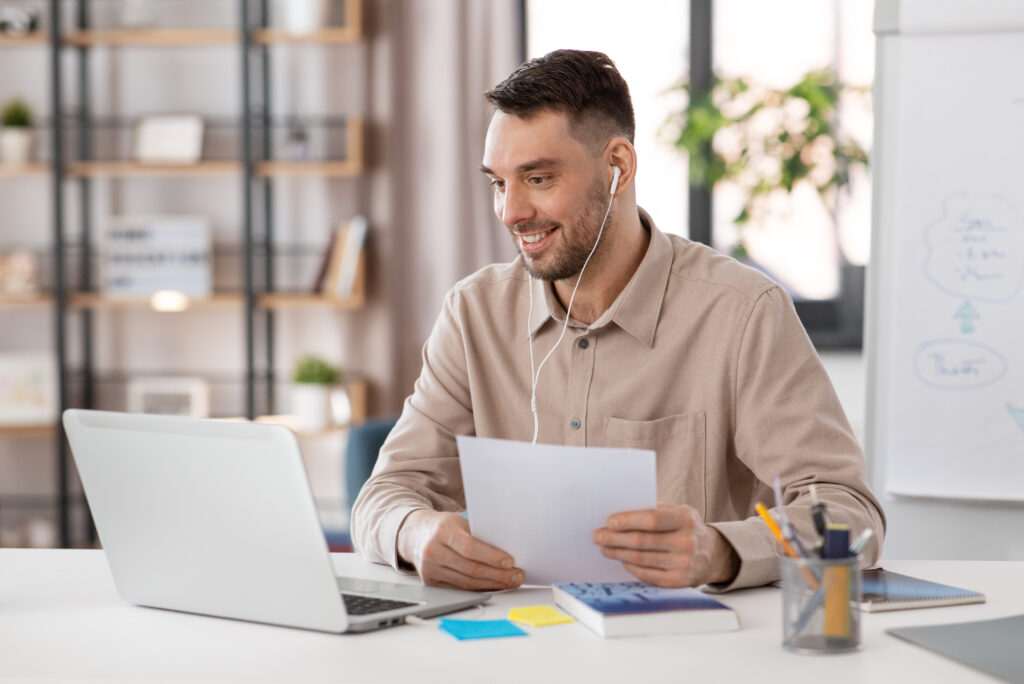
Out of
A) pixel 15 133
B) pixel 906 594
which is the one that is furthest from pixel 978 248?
pixel 15 133

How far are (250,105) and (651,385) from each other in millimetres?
2451

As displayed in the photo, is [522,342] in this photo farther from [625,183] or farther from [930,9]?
[930,9]

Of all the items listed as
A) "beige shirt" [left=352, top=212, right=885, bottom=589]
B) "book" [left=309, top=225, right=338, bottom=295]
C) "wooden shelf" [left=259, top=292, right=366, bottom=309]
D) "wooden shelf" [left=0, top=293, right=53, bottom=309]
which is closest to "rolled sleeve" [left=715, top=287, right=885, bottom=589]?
"beige shirt" [left=352, top=212, right=885, bottom=589]

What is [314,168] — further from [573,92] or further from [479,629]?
[479,629]

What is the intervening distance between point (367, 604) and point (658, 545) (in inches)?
12.2

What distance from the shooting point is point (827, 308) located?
11.8 feet

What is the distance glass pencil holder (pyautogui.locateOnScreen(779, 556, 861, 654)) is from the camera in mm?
1019

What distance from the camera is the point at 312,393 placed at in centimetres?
355

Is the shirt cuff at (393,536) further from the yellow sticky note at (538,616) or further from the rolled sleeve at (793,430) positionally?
the rolled sleeve at (793,430)

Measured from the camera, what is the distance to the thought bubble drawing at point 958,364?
2.25 meters

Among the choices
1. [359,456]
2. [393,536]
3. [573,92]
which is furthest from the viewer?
[359,456]

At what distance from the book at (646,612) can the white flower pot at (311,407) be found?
246cm

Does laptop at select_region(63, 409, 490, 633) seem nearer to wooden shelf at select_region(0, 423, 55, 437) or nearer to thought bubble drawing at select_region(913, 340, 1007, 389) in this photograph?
thought bubble drawing at select_region(913, 340, 1007, 389)

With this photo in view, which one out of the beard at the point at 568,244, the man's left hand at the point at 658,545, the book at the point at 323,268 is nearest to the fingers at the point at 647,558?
the man's left hand at the point at 658,545
